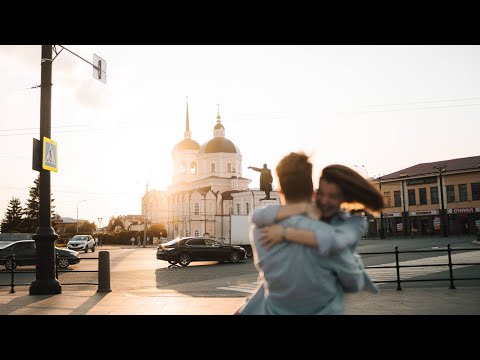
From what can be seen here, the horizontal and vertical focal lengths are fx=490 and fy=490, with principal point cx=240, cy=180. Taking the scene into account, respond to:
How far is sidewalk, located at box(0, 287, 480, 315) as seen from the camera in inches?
364

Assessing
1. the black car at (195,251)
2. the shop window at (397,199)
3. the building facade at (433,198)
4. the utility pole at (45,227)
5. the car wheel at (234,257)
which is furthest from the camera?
the shop window at (397,199)

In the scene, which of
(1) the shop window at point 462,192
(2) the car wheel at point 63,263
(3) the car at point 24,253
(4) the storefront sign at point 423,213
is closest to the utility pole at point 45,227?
(3) the car at point 24,253

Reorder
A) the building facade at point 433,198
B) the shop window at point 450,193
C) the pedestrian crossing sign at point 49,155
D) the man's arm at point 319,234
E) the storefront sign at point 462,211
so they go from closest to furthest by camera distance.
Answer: the man's arm at point 319,234
the pedestrian crossing sign at point 49,155
the storefront sign at point 462,211
the building facade at point 433,198
the shop window at point 450,193

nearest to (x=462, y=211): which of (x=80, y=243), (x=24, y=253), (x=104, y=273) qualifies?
(x=80, y=243)

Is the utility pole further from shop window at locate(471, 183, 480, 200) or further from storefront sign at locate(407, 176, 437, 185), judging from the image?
storefront sign at locate(407, 176, 437, 185)

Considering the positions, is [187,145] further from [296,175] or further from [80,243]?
[296,175]

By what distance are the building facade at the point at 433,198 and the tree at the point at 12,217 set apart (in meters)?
59.9

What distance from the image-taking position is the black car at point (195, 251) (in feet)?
80.6

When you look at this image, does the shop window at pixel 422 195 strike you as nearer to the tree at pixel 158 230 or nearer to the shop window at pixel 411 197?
the shop window at pixel 411 197

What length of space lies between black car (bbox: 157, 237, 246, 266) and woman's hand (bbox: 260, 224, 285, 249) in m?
22.3

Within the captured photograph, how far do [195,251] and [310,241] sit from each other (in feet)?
75.1

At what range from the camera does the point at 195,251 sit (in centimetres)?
2494
